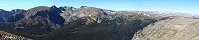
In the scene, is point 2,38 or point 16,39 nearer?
point 2,38

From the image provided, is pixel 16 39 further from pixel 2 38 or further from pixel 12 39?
pixel 2 38

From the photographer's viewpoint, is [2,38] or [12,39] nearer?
[2,38]

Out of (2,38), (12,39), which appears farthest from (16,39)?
(2,38)
